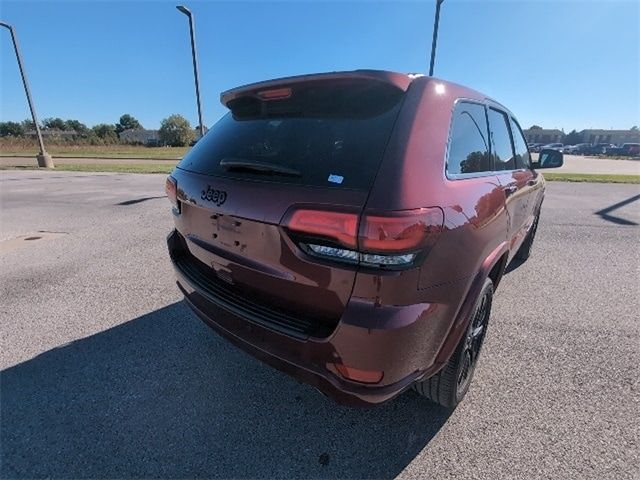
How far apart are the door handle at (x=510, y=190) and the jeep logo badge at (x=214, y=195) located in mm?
1784

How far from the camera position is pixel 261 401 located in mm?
2268

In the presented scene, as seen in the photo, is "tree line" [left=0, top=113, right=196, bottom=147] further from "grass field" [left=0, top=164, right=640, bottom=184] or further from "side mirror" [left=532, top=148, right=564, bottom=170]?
"side mirror" [left=532, top=148, right=564, bottom=170]

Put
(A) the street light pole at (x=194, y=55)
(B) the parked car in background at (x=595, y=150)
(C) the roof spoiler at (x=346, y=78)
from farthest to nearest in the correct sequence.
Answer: (B) the parked car in background at (x=595, y=150) → (A) the street light pole at (x=194, y=55) → (C) the roof spoiler at (x=346, y=78)

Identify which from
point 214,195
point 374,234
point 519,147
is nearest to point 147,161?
point 519,147

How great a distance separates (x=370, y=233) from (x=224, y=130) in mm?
1379

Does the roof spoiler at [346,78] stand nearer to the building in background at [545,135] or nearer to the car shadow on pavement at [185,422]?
the car shadow on pavement at [185,422]

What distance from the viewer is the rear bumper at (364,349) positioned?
1.50 meters

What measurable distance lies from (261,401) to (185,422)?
437 millimetres

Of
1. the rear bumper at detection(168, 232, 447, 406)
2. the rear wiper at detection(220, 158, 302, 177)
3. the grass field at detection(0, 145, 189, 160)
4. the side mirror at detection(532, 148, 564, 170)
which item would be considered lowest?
the grass field at detection(0, 145, 189, 160)

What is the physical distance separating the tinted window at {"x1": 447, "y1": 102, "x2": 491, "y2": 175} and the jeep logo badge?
→ 1113 millimetres

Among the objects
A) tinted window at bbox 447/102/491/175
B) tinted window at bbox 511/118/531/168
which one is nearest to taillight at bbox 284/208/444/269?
tinted window at bbox 447/102/491/175

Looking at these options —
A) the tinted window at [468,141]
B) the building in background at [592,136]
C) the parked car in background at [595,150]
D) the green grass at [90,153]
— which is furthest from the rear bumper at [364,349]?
the building in background at [592,136]

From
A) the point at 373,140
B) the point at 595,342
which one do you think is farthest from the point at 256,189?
the point at 595,342

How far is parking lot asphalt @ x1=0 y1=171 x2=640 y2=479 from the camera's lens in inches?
73.5
